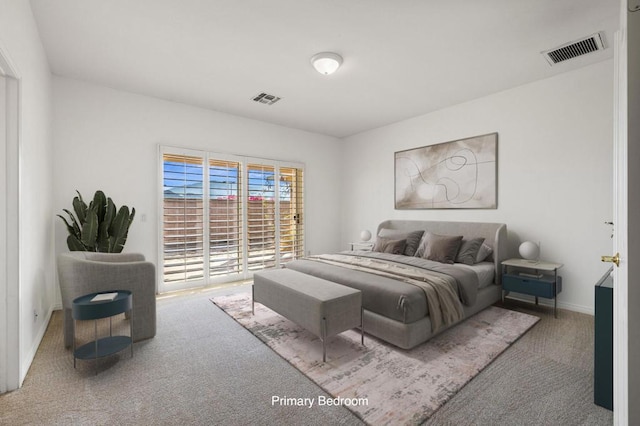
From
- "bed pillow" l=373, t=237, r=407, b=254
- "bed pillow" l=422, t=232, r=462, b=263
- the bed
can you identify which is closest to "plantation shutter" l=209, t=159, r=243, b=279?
the bed

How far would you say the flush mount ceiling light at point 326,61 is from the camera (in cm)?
286

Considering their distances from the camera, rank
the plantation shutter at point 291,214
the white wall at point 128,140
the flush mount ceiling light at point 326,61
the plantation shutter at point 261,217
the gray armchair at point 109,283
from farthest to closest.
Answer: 1. the plantation shutter at point 291,214
2. the plantation shutter at point 261,217
3. the white wall at point 128,140
4. the flush mount ceiling light at point 326,61
5. the gray armchair at point 109,283

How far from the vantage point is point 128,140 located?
12.6ft

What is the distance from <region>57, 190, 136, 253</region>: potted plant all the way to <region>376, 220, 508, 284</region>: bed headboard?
3.94 meters

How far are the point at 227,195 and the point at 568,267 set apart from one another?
15.1ft

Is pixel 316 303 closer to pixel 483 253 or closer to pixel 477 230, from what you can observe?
pixel 483 253

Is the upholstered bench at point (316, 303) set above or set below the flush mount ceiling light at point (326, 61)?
below

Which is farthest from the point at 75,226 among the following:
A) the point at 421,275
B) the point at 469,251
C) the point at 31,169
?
the point at 469,251

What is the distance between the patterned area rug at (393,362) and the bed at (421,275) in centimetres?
14

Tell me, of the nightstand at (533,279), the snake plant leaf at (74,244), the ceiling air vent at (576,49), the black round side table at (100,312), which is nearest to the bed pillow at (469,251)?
the nightstand at (533,279)

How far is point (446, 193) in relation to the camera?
14.4 feet

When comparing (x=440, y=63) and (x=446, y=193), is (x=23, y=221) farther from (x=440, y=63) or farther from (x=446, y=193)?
(x=446, y=193)

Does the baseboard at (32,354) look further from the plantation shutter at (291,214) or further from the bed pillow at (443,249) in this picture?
the bed pillow at (443,249)

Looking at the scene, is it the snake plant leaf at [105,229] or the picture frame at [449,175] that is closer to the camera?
the snake plant leaf at [105,229]
